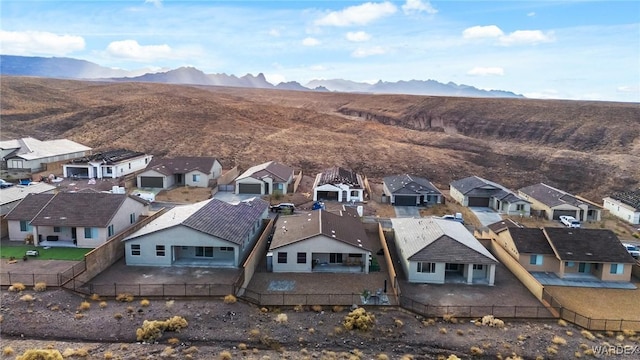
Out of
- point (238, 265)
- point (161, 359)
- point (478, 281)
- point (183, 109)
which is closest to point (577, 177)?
point (478, 281)

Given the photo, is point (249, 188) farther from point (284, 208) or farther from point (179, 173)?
point (179, 173)

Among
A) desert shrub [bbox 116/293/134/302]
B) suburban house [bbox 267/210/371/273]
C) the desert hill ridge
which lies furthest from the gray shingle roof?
the desert hill ridge

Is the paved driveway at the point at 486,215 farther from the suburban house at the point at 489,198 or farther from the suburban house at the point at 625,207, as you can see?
the suburban house at the point at 625,207

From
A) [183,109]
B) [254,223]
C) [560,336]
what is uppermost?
[183,109]

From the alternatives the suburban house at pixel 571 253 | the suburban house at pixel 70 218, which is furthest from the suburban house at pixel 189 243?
the suburban house at pixel 571 253

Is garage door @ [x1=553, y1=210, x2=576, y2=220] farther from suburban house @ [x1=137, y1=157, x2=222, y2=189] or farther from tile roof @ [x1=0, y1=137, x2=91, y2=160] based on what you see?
tile roof @ [x1=0, y1=137, x2=91, y2=160]

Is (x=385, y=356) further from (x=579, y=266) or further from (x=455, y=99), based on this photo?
(x=455, y=99)

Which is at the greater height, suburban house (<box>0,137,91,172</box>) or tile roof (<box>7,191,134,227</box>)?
suburban house (<box>0,137,91,172</box>)
